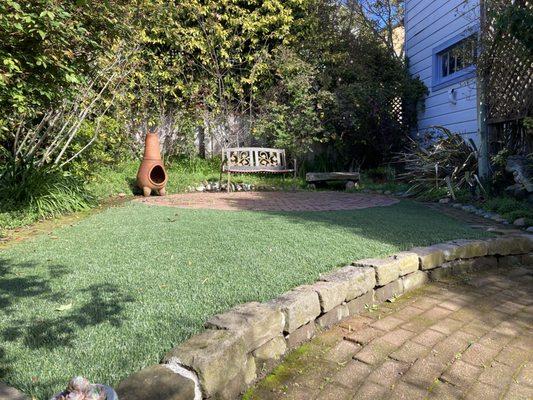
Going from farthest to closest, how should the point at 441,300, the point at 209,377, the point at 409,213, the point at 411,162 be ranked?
the point at 411,162 < the point at 409,213 < the point at 441,300 < the point at 209,377

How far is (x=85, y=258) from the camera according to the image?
A: 3.11 meters

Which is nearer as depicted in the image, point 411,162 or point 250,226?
point 250,226

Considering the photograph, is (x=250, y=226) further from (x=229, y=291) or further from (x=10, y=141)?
(x=10, y=141)

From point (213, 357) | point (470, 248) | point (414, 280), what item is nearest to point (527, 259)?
point (470, 248)

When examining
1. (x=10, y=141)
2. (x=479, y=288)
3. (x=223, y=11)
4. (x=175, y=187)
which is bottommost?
(x=479, y=288)

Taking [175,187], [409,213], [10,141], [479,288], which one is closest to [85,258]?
[479,288]

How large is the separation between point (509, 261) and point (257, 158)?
575cm

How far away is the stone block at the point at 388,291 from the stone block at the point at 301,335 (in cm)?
66

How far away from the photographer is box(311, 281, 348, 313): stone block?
2338 millimetres

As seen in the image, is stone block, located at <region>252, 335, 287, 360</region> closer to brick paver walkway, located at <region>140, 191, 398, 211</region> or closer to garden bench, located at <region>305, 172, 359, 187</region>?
brick paver walkway, located at <region>140, 191, 398, 211</region>

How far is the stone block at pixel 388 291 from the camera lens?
281 cm

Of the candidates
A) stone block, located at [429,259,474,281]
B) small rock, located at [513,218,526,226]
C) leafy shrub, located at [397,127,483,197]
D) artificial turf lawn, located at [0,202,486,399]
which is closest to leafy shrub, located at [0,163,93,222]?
artificial turf lawn, located at [0,202,486,399]

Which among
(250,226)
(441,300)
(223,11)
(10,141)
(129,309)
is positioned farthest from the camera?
(223,11)

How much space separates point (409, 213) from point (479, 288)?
88.4 inches
